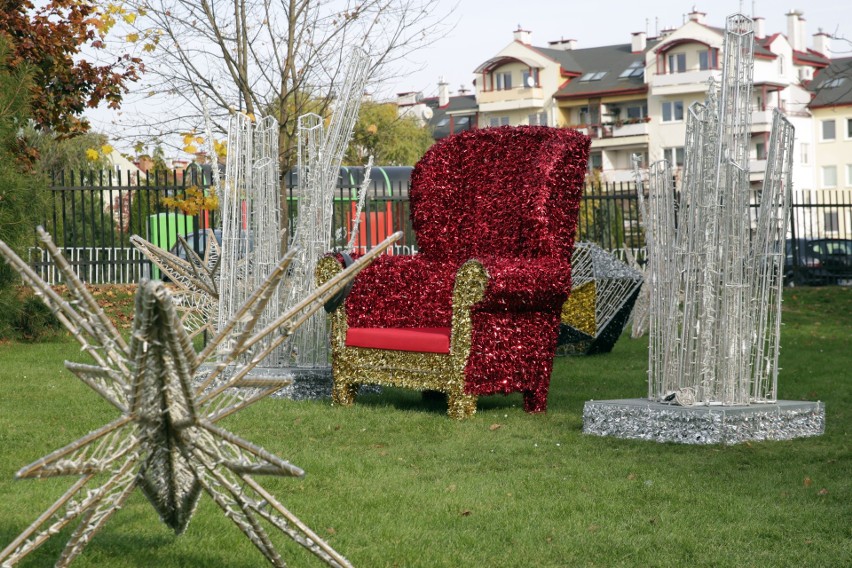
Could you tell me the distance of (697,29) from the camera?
44031 millimetres

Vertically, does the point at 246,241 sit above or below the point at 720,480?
above

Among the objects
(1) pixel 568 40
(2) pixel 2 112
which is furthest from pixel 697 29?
(2) pixel 2 112

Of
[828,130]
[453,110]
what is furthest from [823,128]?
[453,110]

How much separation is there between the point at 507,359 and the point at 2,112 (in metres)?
6.27

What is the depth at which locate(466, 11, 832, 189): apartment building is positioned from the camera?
44.0 m

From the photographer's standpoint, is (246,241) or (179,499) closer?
(179,499)

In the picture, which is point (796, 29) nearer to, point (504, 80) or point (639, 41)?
point (639, 41)

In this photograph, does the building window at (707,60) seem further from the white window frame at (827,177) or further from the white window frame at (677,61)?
the white window frame at (827,177)

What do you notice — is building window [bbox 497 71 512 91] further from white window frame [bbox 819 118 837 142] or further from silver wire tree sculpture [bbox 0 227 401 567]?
silver wire tree sculpture [bbox 0 227 401 567]

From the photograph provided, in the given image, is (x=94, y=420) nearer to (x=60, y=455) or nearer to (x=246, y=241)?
(x=246, y=241)

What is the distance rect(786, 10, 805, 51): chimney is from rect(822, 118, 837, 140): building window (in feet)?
11.1

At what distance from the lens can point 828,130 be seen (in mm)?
45688

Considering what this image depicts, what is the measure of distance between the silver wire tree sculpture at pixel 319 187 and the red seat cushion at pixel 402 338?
2.66 feet

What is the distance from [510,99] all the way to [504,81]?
1243 mm
